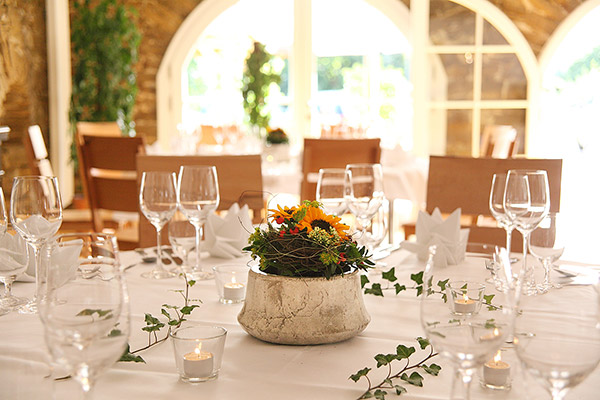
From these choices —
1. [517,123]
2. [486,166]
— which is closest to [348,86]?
[517,123]

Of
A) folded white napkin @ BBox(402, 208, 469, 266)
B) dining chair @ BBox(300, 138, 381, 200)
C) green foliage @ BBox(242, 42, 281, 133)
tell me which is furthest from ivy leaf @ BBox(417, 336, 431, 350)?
green foliage @ BBox(242, 42, 281, 133)

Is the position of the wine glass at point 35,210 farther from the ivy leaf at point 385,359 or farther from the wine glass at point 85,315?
the ivy leaf at point 385,359

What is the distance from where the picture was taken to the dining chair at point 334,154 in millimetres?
3287

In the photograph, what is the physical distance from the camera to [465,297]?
2.91 feet

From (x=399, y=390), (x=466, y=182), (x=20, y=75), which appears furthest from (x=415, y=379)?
(x=20, y=75)

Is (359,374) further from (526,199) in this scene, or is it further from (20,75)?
(20,75)

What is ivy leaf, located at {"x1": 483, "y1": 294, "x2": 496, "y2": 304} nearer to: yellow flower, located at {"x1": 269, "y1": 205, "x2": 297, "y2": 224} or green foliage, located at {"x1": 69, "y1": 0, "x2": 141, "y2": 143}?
yellow flower, located at {"x1": 269, "y1": 205, "x2": 297, "y2": 224}

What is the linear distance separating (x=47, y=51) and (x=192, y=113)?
2.28 meters

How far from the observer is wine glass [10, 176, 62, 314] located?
4.29ft

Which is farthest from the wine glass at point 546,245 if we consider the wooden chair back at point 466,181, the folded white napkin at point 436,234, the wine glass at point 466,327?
the wooden chair back at point 466,181

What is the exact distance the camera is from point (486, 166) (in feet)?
7.47

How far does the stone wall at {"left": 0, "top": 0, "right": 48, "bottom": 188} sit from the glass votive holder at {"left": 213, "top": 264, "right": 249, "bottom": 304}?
157 inches

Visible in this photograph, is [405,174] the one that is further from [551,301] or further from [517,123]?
[551,301]

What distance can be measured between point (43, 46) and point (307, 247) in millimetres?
5354
